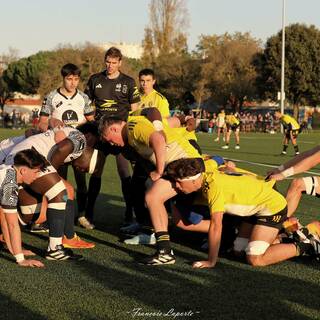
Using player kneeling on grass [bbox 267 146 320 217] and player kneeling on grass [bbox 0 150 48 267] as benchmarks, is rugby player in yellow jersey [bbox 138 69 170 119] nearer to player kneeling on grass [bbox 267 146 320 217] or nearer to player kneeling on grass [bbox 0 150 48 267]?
player kneeling on grass [bbox 267 146 320 217]

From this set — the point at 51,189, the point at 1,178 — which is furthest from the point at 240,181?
the point at 1,178

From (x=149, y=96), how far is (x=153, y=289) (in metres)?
3.94

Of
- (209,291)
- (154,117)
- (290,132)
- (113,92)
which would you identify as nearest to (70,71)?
(113,92)

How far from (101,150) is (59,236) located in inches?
59.4

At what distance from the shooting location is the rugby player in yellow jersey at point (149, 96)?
8.11 meters

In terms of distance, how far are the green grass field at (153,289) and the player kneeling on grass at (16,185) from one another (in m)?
0.17

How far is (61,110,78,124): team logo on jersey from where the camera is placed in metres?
7.77

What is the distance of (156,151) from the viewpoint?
580cm

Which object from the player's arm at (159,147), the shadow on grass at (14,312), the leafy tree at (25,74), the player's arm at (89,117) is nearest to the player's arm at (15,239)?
the shadow on grass at (14,312)

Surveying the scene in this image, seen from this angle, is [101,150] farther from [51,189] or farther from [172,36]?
[172,36]

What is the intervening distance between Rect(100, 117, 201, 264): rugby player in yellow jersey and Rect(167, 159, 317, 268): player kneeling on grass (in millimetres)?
202

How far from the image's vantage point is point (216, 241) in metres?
5.38

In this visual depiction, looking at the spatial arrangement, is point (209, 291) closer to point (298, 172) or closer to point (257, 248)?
point (257, 248)

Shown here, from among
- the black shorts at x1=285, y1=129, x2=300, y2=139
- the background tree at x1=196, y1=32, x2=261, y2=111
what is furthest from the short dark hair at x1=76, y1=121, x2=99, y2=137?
the background tree at x1=196, y1=32, x2=261, y2=111
